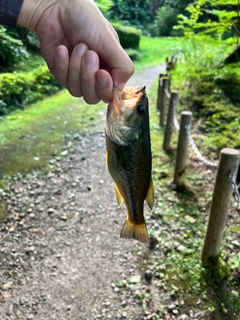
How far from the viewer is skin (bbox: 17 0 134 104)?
1655mm

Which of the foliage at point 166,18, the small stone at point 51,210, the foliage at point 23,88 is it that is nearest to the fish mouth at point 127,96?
the small stone at point 51,210

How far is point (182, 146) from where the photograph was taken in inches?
178

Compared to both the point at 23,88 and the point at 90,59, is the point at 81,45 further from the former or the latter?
the point at 23,88

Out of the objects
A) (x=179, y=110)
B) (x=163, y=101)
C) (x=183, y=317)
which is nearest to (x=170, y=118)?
(x=163, y=101)

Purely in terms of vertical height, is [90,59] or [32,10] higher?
[32,10]

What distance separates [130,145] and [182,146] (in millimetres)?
2929

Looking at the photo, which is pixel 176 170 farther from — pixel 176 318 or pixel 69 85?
pixel 69 85

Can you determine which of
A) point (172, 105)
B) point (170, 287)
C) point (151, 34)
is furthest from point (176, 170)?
point (151, 34)

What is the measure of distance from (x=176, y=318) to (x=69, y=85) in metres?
2.30

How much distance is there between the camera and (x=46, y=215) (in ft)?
14.0

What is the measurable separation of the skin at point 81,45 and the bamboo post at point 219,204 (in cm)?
158

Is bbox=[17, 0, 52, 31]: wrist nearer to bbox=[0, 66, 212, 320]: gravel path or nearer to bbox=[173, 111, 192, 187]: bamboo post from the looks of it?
bbox=[0, 66, 212, 320]: gravel path

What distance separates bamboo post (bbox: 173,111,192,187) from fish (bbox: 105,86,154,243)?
8.52 ft

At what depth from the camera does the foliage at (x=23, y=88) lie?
293 inches
